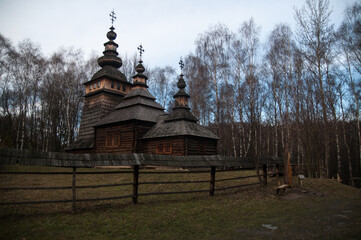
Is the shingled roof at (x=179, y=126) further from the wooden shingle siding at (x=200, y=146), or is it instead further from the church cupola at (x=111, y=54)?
the church cupola at (x=111, y=54)

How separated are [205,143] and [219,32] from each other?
40.3ft

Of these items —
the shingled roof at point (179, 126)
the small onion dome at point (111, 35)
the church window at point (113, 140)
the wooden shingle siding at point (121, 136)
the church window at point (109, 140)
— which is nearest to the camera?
the shingled roof at point (179, 126)

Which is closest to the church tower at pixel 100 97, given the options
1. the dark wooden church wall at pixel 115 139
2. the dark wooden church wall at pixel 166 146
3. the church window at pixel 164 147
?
the dark wooden church wall at pixel 115 139

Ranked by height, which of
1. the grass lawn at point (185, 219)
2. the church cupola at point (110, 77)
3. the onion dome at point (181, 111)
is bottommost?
the grass lawn at point (185, 219)

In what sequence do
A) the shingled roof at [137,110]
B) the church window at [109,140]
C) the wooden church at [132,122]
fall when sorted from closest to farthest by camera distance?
the wooden church at [132,122], the shingled roof at [137,110], the church window at [109,140]

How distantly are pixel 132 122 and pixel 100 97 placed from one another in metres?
8.53

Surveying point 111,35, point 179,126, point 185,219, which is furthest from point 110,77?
point 185,219

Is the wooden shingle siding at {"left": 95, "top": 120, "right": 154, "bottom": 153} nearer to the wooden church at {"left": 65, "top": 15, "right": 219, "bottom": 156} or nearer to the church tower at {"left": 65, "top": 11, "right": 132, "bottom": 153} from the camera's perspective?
the wooden church at {"left": 65, "top": 15, "right": 219, "bottom": 156}

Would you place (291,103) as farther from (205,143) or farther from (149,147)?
(149,147)

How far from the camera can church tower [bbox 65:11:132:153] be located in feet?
92.9

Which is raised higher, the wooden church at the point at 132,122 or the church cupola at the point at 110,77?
the church cupola at the point at 110,77

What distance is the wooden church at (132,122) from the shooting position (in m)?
21.3

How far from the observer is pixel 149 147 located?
878 inches

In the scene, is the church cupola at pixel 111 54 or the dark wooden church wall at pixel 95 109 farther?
the church cupola at pixel 111 54
